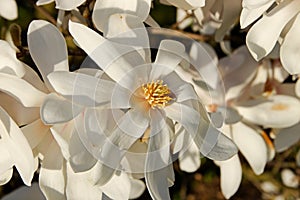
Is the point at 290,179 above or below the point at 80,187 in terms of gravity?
below

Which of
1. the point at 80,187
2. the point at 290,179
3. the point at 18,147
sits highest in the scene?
the point at 18,147

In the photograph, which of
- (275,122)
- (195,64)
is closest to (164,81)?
(195,64)

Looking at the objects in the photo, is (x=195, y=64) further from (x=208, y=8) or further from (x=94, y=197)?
(x=94, y=197)

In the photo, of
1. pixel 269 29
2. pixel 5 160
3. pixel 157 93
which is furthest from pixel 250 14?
pixel 5 160

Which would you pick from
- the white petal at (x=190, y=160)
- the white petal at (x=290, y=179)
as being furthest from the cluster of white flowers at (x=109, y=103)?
the white petal at (x=290, y=179)

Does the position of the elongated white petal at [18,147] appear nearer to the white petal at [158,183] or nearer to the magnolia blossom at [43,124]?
the magnolia blossom at [43,124]

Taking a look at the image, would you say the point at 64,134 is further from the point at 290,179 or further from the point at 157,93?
the point at 290,179

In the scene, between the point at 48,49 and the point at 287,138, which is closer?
the point at 48,49
